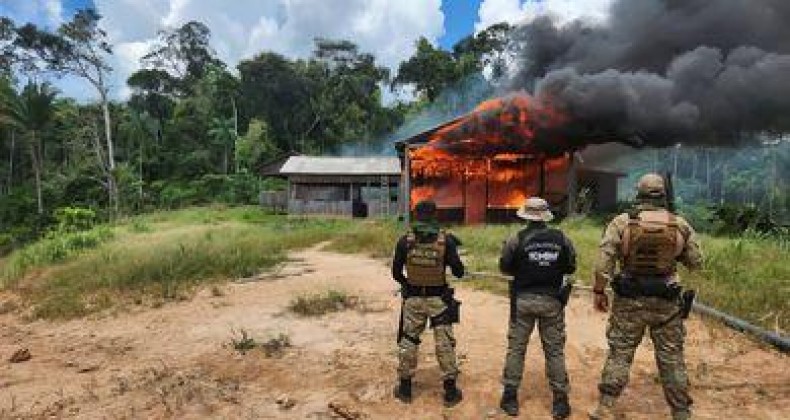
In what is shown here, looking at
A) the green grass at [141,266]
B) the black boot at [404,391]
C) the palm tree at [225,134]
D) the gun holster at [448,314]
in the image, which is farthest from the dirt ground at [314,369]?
the palm tree at [225,134]

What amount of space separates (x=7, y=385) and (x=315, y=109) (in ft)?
143

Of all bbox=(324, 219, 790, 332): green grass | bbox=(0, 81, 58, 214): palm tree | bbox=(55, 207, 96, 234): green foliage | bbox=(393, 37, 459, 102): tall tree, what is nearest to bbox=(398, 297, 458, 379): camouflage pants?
bbox=(324, 219, 790, 332): green grass

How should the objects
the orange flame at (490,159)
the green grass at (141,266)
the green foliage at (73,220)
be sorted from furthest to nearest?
the green foliage at (73,220) < the orange flame at (490,159) < the green grass at (141,266)

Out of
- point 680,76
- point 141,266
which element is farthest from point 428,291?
point 680,76

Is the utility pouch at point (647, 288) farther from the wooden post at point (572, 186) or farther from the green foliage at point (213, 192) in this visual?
the green foliage at point (213, 192)

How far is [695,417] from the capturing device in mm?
5820

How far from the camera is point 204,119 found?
4928 cm

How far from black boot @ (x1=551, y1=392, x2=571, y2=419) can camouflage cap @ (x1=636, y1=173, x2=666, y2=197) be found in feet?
5.74

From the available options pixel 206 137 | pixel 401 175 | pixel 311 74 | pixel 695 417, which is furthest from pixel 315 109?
pixel 695 417

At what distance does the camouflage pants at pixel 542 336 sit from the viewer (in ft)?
19.2

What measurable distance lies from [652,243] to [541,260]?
888 mm

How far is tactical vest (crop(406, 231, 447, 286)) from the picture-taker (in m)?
6.26

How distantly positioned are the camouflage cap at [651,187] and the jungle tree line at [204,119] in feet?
121

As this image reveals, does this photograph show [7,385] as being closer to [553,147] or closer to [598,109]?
[598,109]
